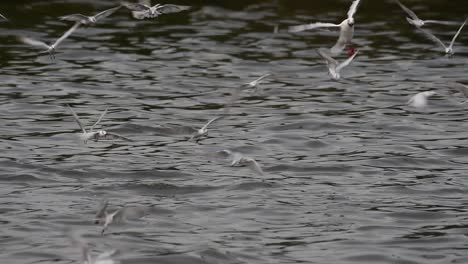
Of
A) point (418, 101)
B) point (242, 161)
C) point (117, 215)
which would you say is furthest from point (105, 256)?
point (418, 101)

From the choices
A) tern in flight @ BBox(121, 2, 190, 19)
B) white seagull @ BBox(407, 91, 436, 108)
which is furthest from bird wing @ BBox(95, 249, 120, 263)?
white seagull @ BBox(407, 91, 436, 108)

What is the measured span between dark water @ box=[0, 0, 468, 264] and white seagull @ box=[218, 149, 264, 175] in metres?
0.21

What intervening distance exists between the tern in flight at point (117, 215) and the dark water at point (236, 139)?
0.17 m

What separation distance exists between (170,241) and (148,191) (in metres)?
2.10

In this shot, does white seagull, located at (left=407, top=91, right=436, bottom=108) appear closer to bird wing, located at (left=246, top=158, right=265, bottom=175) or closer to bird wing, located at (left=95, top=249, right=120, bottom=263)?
bird wing, located at (left=246, top=158, right=265, bottom=175)

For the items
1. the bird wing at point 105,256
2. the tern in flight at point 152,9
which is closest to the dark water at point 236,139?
the bird wing at point 105,256

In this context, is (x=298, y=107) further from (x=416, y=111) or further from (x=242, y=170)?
(x=242, y=170)

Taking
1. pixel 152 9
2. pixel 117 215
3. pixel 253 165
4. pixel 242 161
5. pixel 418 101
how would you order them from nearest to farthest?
pixel 117 215 < pixel 253 165 < pixel 242 161 < pixel 152 9 < pixel 418 101

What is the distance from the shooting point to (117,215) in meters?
13.1

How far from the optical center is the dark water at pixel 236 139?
13492 millimetres

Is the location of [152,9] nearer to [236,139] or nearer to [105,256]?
[236,139]

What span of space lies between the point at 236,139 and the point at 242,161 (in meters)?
2.61

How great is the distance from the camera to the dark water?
13.5 m

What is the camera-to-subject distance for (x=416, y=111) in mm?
19812
